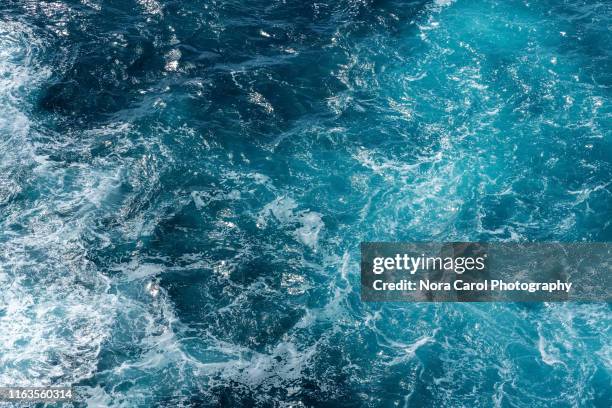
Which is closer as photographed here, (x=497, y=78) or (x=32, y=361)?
(x=32, y=361)

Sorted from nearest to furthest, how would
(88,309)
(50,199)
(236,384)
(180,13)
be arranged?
1. (236,384)
2. (88,309)
3. (50,199)
4. (180,13)

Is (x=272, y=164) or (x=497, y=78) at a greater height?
(x=497, y=78)

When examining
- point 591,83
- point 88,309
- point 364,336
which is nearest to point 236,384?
point 364,336

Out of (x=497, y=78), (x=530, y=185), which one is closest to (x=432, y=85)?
(x=497, y=78)

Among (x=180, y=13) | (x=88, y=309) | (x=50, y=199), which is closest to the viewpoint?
(x=88, y=309)

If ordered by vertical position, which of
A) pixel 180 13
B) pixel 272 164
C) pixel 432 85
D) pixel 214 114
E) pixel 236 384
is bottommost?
pixel 236 384

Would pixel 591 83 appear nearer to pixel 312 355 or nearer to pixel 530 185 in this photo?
pixel 530 185
